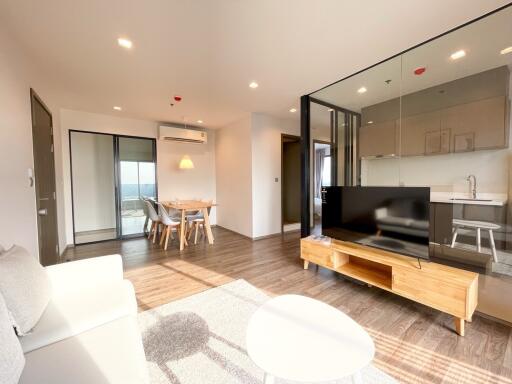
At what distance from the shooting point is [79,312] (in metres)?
1.22

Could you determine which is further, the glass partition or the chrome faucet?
the chrome faucet

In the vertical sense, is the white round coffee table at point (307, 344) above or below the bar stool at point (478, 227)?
below

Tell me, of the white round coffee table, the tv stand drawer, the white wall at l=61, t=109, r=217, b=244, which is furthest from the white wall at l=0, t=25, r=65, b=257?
the tv stand drawer

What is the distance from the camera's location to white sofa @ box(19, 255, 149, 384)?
2.90 feet

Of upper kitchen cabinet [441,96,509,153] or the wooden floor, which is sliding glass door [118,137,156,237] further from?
upper kitchen cabinet [441,96,509,153]

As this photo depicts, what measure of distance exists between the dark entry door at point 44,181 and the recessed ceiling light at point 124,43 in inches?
47.6

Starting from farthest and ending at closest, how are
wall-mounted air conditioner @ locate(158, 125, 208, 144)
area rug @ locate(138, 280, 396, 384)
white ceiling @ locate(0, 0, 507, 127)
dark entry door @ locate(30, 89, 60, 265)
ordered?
1. wall-mounted air conditioner @ locate(158, 125, 208, 144)
2. dark entry door @ locate(30, 89, 60, 265)
3. white ceiling @ locate(0, 0, 507, 127)
4. area rug @ locate(138, 280, 396, 384)

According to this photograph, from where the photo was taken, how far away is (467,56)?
6.32 ft

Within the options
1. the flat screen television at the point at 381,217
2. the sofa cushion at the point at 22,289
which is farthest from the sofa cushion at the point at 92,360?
the flat screen television at the point at 381,217

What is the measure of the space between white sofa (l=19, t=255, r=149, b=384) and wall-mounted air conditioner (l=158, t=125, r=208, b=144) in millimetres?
3525

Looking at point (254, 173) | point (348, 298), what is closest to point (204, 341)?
point (348, 298)

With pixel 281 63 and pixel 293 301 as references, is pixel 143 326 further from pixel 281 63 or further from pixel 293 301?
pixel 281 63

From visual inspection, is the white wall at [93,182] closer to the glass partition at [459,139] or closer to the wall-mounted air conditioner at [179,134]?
the wall-mounted air conditioner at [179,134]

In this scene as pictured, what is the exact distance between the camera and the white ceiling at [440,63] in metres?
1.77
